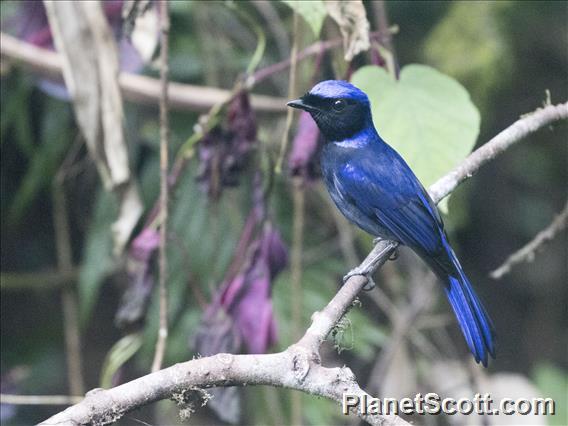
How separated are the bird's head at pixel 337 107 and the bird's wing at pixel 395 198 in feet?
0.34

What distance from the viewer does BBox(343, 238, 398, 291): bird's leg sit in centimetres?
230

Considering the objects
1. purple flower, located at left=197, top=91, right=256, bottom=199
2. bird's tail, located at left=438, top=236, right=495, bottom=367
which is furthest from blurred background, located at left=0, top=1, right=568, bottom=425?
bird's tail, located at left=438, top=236, right=495, bottom=367

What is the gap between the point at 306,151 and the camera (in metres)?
2.80

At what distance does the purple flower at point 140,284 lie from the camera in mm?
2813

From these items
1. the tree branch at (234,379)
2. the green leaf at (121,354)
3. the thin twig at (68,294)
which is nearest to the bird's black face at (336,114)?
the tree branch at (234,379)

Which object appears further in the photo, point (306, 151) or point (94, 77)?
point (94, 77)

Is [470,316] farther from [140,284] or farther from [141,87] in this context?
[141,87]

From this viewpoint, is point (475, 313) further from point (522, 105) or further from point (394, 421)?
point (522, 105)

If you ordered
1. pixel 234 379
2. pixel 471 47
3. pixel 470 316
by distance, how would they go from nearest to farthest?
pixel 234 379 → pixel 470 316 → pixel 471 47

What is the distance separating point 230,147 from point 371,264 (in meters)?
0.74

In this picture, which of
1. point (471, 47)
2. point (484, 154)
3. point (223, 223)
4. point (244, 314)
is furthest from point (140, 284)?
point (471, 47)

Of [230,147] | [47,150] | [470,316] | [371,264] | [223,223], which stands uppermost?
[47,150]

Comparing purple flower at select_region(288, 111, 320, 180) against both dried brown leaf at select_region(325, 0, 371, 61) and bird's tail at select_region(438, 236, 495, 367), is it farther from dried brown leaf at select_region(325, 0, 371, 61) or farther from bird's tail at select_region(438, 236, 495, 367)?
bird's tail at select_region(438, 236, 495, 367)

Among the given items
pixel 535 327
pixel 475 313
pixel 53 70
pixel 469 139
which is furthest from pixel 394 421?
pixel 535 327
